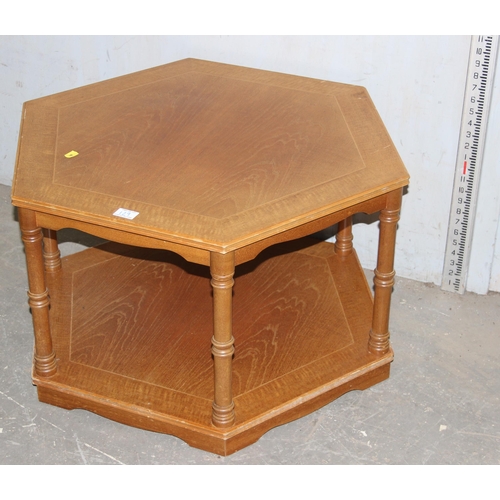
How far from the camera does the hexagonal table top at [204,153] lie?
116 inches

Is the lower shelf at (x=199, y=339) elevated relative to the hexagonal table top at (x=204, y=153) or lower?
lower

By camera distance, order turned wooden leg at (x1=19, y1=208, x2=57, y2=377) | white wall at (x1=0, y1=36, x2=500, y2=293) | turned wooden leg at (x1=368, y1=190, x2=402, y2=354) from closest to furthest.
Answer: turned wooden leg at (x1=19, y1=208, x2=57, y2=377), turned wooden leg at (x1=368, y1=190, x2=402, y2=354), white wall at (x1=0, y1=36, x2=500, y2=293)

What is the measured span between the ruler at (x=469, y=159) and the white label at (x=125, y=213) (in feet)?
5.02

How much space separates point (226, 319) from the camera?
2969 mm

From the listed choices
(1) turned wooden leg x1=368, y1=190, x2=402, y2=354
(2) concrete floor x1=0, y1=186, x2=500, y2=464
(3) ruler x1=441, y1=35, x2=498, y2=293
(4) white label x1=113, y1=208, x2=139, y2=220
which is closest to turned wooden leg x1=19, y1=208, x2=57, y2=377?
(2) concrete floor x1=0, y1=186, x2=500, y2=464

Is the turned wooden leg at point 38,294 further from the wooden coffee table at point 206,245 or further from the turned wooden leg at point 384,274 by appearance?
the turned wooden leg at point 384,274

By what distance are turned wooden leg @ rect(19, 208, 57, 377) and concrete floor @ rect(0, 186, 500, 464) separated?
0.20 meters

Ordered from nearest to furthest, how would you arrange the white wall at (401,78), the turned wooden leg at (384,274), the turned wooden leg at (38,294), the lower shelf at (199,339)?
the turned wooden leg at (38,294) < the turned wooden leg at (384,274) < the lower shelf at (199,339) < the white wall at (401,78)

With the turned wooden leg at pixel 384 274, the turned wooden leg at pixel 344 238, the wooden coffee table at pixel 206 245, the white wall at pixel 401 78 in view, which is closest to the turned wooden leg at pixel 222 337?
the wooden coffee table at pixel 206 245

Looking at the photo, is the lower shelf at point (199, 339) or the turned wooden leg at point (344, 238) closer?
the lower shelf at point (199, 339)

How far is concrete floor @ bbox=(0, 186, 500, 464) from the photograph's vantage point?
3.29 meters

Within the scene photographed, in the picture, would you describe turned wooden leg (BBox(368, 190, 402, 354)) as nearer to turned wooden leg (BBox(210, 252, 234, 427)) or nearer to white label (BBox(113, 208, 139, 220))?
turned wooden leg (BBox(210, 252, 234, 427))

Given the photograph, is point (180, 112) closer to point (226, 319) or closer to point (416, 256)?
point (226, 319)

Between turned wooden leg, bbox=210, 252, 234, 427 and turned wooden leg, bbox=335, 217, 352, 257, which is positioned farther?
turned wooden leg, bbox=335, 217, 352, 257
